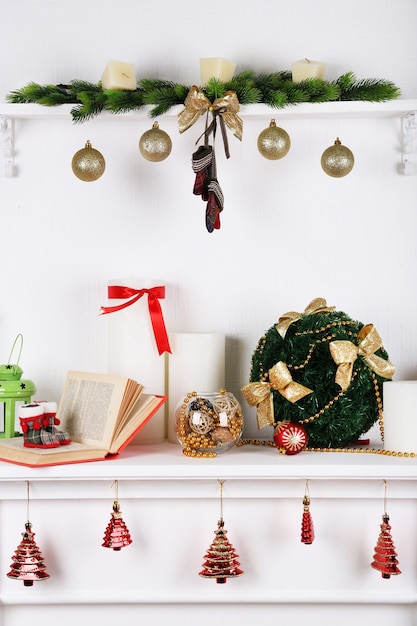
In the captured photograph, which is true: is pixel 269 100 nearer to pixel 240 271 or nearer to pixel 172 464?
pixel 240 271

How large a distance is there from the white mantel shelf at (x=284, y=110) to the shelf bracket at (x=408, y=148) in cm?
6

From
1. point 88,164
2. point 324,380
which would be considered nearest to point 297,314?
point 324,380

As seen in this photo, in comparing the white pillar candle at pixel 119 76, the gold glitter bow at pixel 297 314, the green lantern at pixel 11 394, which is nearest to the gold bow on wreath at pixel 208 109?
the white pillar candle at pixel 119 76

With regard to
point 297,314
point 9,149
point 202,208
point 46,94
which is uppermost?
point 46,94

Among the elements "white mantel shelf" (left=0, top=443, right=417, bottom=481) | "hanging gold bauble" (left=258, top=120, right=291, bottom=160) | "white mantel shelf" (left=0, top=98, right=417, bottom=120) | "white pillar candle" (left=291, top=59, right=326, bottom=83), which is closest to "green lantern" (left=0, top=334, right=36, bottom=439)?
"white mantel shelf" (left=0, top=443, right=417, bottom=481)

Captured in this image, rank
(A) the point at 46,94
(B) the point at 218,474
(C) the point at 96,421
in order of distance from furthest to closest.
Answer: (A) the point at 46,94 < (C) the point at 96,421 < (B) the point at 218,474

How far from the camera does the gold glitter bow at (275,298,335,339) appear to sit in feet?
4.38

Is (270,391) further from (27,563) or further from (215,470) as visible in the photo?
(27,563)

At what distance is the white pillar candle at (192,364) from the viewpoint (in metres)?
1.38

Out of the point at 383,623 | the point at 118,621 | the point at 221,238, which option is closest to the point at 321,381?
the point at 221,238

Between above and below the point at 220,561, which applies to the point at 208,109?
above

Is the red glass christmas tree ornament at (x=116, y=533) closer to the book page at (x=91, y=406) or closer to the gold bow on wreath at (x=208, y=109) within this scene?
the book page at (x=91, y=406)

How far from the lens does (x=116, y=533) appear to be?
49.1 inches

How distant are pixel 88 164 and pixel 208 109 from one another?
25 cm
